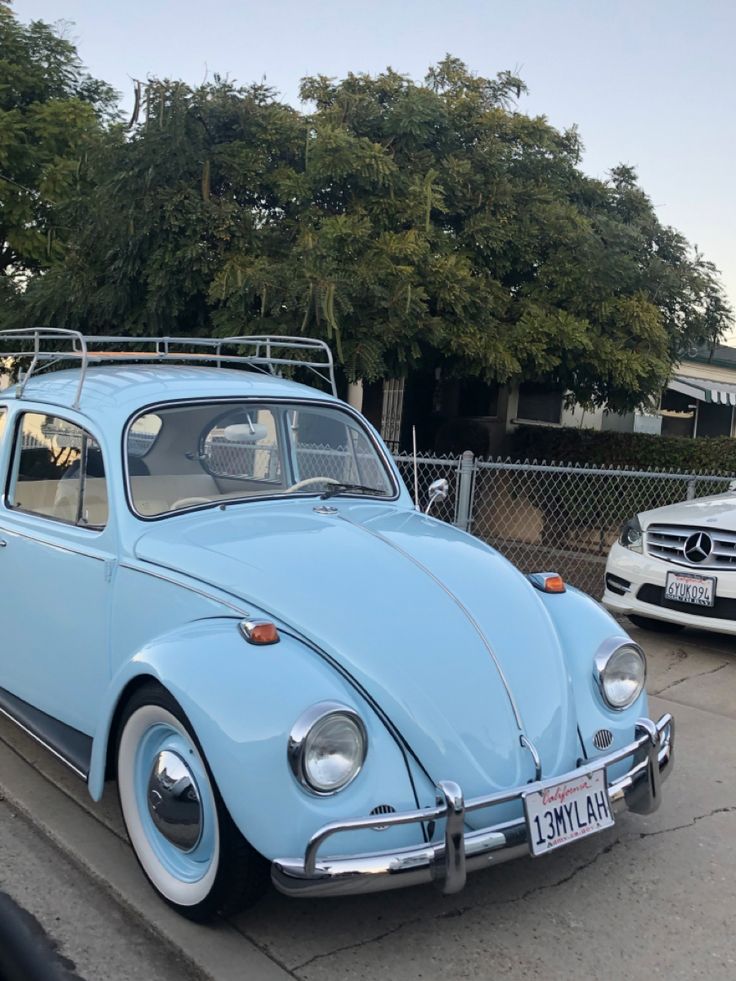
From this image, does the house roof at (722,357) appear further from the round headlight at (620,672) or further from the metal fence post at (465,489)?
the round headlight at (620,672)

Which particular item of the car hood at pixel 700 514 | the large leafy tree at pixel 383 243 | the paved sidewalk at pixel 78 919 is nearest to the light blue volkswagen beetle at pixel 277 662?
the paved sidewalk at pixel 78 919

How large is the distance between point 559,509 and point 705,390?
485cm

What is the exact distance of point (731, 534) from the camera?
599 centimetres

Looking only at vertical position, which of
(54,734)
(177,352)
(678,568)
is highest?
(177,352)

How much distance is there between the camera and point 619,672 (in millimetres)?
3316

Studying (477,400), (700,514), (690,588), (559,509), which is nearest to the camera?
(690,588)

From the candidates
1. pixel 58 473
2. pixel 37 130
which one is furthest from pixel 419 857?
pixel 37 130

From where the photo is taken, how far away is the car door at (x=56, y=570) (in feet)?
11.5

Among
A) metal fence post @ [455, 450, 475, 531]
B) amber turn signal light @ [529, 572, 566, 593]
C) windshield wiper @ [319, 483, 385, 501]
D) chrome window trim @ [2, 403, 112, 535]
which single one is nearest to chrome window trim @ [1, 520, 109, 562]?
chrome window trim @ [2, 403, 112, 535]

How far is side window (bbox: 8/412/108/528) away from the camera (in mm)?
3789

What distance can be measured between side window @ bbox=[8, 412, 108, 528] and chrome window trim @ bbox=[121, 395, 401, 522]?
0.16 metres

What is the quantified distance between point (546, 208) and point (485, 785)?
8599mm

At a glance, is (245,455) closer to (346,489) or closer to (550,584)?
(346,489)

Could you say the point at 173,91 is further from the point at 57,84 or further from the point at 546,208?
the point at 57,84
